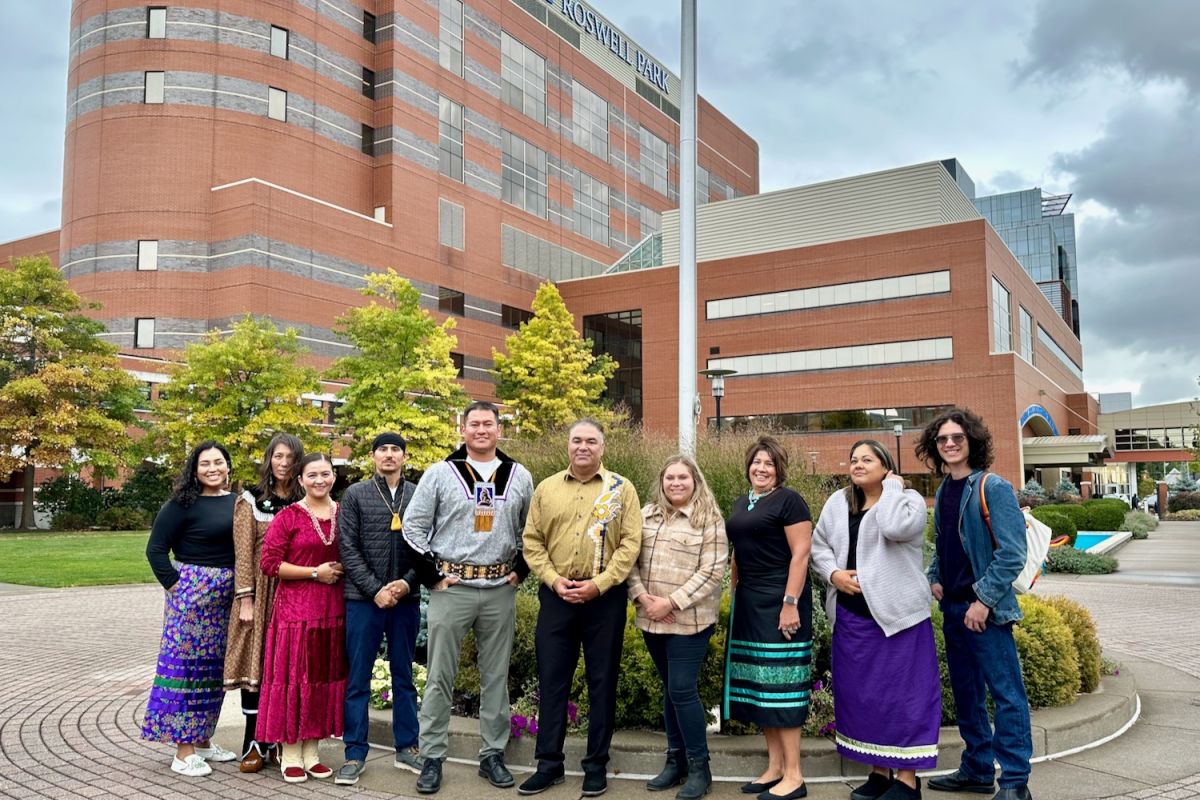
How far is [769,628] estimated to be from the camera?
498 cm

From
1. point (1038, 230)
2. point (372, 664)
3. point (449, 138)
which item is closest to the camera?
point (372, 664)

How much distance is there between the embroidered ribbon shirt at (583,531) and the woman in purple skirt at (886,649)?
3.87 ft

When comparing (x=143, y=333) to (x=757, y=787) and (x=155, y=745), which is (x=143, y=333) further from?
(x=757, y=787)

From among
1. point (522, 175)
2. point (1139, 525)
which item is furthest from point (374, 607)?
point (522, 175)

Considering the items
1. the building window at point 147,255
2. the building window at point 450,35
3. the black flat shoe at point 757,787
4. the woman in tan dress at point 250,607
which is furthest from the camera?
the building window at point 450,35

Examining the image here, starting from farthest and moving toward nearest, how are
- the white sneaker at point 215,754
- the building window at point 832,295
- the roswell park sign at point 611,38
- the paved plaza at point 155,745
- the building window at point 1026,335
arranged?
1. the roswell park sign at point 611,38
2. the building window at point 1026,335
3. the building window at point 832,295
4. the white sneaker at point 215,754
5. the paved plaza at point 155,745

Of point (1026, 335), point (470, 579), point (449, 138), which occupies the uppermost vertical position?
point (449, 138)

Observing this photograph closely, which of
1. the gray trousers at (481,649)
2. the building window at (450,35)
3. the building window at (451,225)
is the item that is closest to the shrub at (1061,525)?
the gray trousers at (481,649)

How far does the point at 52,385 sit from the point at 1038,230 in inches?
5823

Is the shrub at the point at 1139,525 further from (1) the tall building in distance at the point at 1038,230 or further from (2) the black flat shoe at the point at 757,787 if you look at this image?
(1) the tall building in distance at the point at 1038,230

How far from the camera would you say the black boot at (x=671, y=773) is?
5.11m

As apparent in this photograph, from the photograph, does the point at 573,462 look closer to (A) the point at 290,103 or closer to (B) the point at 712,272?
(A) the point at 290,103

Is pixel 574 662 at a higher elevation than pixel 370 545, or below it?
below

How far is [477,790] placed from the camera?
516 cm
